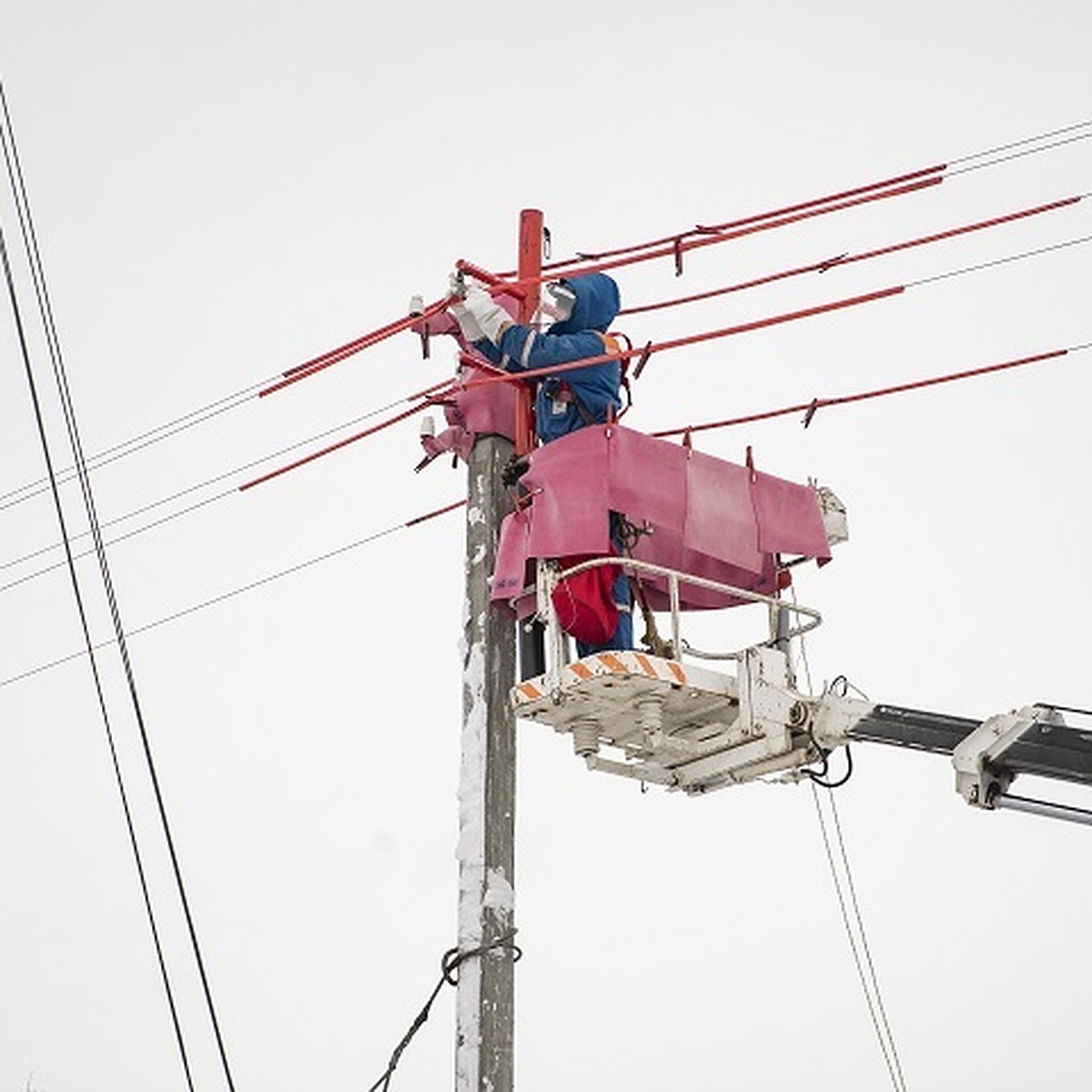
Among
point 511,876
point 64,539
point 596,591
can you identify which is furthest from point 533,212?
point 511,876

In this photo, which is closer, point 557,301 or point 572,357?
point 572,357

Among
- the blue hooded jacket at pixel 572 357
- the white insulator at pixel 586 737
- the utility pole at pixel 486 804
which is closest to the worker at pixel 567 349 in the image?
the blue hooded jacket at pixel 572 357

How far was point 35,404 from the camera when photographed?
9906 mm

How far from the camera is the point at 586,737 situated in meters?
9.39

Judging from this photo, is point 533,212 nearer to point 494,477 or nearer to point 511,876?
point 494,477

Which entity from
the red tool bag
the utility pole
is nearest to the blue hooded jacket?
the utility pole

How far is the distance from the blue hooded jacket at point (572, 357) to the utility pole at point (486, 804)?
0.53 feet

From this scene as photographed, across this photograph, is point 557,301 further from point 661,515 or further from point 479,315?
point 661,515

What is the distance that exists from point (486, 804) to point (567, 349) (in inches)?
101

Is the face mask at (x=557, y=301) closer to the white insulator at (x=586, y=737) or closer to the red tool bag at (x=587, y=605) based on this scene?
the red tool bag at (x=587, y=605)

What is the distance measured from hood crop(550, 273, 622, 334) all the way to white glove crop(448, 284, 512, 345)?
46cm

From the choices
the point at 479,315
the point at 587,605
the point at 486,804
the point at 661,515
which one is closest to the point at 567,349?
the point at 479,315

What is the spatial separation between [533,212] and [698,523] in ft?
6.83

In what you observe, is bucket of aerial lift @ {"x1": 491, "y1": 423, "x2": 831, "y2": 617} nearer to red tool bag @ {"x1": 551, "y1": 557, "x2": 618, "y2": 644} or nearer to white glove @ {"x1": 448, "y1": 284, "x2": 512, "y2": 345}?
red tool bag @ {"x1": 551, "y1": 557, "x2": 618, "y2": 644}
